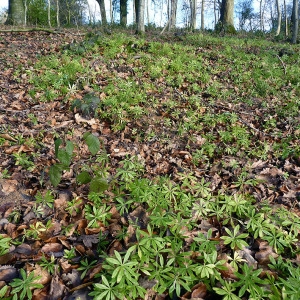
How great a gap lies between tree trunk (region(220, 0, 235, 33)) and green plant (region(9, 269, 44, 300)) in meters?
13.2

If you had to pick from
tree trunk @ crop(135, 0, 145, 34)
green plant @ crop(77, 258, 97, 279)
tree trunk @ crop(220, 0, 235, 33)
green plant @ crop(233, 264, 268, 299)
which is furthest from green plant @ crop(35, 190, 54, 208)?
Result: tree trunk @ crop(220, 0, 235, 33)

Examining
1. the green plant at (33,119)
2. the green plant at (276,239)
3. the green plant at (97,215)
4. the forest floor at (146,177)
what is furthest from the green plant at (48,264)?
the green plant at (33,119)

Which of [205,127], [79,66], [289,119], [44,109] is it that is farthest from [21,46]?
[289,119]

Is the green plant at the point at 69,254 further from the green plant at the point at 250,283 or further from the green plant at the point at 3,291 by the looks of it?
the green plant at the point at 250,283

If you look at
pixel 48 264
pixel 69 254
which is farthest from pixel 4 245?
pixel 69 254

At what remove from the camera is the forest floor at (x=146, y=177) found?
74.0 inches

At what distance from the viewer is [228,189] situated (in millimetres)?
2977

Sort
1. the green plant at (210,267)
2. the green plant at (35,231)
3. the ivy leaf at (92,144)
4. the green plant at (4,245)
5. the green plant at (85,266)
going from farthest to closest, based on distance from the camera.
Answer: the ivy leaf at (92,144)
the green plant at (35,231)
the green plant at (4,245)
the green plant at (85,266)
the green plant at (210,267)

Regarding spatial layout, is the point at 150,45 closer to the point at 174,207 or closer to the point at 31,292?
the point at 174,207

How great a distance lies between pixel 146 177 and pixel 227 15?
1213 centimetres

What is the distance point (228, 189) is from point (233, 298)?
1438 mm

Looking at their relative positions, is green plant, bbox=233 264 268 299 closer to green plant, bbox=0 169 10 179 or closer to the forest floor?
the forest floor

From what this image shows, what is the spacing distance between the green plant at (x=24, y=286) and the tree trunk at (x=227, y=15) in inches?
521

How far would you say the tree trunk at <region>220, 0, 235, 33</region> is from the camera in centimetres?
1219
